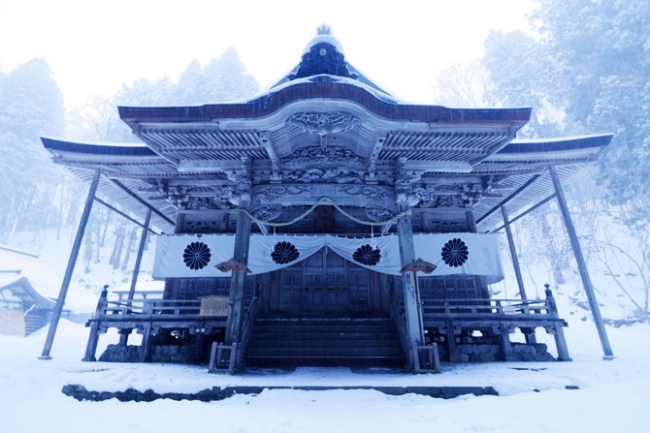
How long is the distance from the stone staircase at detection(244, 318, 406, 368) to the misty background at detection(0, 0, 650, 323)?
52.2 ft

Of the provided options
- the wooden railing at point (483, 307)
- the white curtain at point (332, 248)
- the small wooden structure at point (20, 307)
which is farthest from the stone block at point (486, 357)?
the small wooden structure at point (20, 307)

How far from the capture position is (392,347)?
31.7 feet

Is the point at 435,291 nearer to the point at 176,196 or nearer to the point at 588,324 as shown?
the point at 176,196

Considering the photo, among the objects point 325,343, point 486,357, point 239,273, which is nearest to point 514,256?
point 486,357

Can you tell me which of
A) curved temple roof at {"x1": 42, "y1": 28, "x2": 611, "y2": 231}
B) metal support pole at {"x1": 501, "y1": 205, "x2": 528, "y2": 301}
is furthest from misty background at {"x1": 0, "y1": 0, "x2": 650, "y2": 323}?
curved temple roof at {"x1": 42, "y1": 28, "x2": 611, "y2": 231}

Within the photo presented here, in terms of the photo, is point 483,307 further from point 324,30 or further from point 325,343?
point 324,30

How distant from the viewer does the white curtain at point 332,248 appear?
11.7m

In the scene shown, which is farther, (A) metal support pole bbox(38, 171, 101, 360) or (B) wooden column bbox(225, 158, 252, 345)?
(A) metal support pole bbox(38, 171, 101, 360)

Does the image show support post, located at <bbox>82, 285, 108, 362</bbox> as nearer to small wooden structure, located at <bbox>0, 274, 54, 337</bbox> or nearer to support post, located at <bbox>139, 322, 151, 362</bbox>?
support post, located at <bbox>139, 322, 151, 362</bbox>

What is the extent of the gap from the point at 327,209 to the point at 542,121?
28.9 m

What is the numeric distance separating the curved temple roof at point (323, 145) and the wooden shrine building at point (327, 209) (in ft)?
0.13

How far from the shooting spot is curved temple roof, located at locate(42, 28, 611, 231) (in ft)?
25.2

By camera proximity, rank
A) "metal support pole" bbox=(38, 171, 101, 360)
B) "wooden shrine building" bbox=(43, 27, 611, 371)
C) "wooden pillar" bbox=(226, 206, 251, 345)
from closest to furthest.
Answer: "wooden shrine building" bbox=(43, 27, 611, 371) < "wooden pillar" bbox=(226, 206, 251, 345) < "metal support pole" bbox=(38, 171, 101, 360)

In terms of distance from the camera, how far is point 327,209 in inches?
509
